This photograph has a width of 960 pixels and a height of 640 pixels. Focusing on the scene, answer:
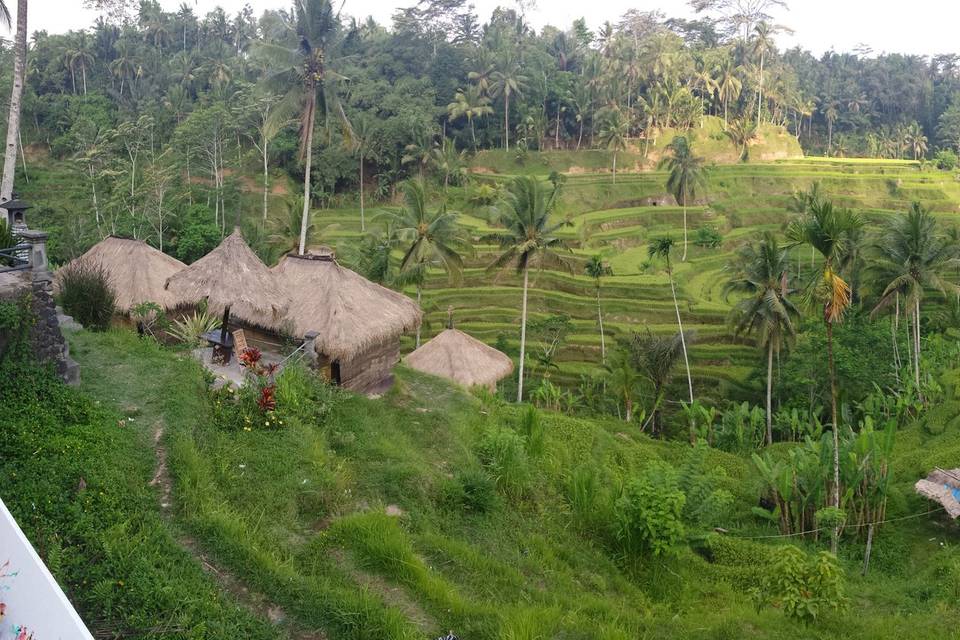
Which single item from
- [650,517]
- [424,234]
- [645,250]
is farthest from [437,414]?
[645,250]

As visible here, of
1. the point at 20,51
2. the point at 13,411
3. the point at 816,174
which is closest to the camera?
the point at 13,411

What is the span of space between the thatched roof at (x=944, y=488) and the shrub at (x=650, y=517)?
6004 millimetres

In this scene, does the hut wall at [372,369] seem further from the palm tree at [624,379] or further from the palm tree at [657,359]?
the palm tree at [657,359]

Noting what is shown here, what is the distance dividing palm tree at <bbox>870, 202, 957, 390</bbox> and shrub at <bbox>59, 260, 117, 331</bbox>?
21.4m

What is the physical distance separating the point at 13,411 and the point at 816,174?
173 feet

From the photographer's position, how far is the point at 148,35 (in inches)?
2420

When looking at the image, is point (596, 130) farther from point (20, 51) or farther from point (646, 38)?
point (20, 51)

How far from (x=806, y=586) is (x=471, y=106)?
153 ft

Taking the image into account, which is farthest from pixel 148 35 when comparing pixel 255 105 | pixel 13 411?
pixel 13 411

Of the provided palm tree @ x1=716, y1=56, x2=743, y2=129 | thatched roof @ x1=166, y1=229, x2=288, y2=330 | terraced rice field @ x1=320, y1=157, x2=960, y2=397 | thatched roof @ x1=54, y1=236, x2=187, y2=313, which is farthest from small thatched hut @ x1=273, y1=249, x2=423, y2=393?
palm tree @ x1=716, y1=56, x2=743, y2=129

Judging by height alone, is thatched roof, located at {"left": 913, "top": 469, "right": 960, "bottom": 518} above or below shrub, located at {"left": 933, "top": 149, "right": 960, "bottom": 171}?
below

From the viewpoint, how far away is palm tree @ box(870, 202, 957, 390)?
2200 cm

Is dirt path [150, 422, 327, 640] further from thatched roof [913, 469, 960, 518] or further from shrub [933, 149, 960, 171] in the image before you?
shrub [933, 149, 960, 171]

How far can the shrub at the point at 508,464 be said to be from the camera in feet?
37.9
